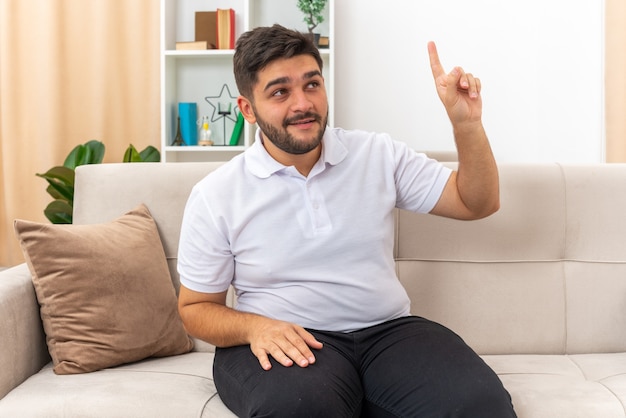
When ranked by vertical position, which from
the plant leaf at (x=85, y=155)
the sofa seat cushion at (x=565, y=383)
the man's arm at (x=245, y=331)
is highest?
the plant leaf at (x=85, y=155)

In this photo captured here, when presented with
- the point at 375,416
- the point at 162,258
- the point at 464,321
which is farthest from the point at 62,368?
the point at 464,321

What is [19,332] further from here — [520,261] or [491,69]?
[491,69]

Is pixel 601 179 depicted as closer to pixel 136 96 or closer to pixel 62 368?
pixel 62 368

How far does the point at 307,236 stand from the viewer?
1.64 m

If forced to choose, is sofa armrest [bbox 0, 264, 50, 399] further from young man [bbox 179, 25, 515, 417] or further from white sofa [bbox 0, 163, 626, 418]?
young man [bbox 179, 25, 515, 417]

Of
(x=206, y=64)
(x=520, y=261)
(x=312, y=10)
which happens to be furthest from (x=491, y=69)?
(x=520, y=261)

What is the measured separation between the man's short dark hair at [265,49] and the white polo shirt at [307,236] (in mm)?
174

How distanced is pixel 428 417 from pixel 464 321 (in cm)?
58

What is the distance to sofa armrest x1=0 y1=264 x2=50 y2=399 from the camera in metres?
1.59

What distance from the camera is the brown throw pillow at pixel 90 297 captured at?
1.72m

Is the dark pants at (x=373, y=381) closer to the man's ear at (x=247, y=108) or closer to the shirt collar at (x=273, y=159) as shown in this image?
the shirt collar at (x=273, y=159)

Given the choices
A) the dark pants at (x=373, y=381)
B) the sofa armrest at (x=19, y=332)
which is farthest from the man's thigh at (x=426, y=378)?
the sofa armrest at (x=19, y=332)

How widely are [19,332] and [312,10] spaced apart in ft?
8.49

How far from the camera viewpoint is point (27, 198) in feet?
13.2
